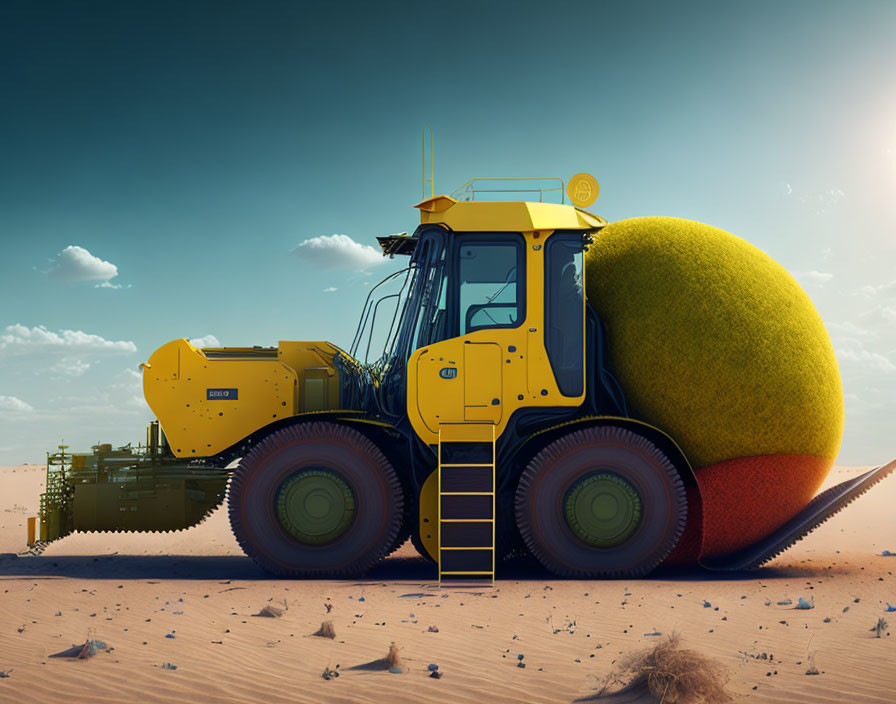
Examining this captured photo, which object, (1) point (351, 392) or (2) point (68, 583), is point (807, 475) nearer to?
(1) point (351, 392)

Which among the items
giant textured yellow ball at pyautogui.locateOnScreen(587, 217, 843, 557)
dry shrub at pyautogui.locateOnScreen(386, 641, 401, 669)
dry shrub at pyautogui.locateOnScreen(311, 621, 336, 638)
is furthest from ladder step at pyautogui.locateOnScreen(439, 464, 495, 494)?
dry shrub at pyautogui.locateOnScreen(386, 641, 401, 669)

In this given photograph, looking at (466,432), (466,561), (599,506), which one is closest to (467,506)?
(466,561)

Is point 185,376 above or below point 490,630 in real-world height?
above

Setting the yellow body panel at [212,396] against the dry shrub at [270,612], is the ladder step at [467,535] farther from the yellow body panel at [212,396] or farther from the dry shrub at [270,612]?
the yellow body panel at [212,396]

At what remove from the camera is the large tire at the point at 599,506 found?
10.2 metres

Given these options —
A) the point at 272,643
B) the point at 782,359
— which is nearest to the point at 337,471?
the point at 272,643

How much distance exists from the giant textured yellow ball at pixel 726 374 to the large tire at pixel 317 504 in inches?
143

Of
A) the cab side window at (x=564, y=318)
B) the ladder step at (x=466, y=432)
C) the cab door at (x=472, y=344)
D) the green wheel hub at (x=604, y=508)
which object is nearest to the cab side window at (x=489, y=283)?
the cab door at (x=472, y=344)

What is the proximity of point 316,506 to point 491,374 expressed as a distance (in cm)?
285

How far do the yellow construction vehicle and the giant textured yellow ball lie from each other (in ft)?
1.10

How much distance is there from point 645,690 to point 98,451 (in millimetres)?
8628

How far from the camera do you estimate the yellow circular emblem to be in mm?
11133

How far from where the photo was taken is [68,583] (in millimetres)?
9961

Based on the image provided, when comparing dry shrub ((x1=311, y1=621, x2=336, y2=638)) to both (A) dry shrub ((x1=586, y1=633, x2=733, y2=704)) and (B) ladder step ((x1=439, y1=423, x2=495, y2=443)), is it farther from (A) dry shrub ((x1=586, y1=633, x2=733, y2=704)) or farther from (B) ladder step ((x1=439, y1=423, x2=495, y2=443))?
(B) ladder step ((x1=439, y1=423, x2=495, y2=443))
